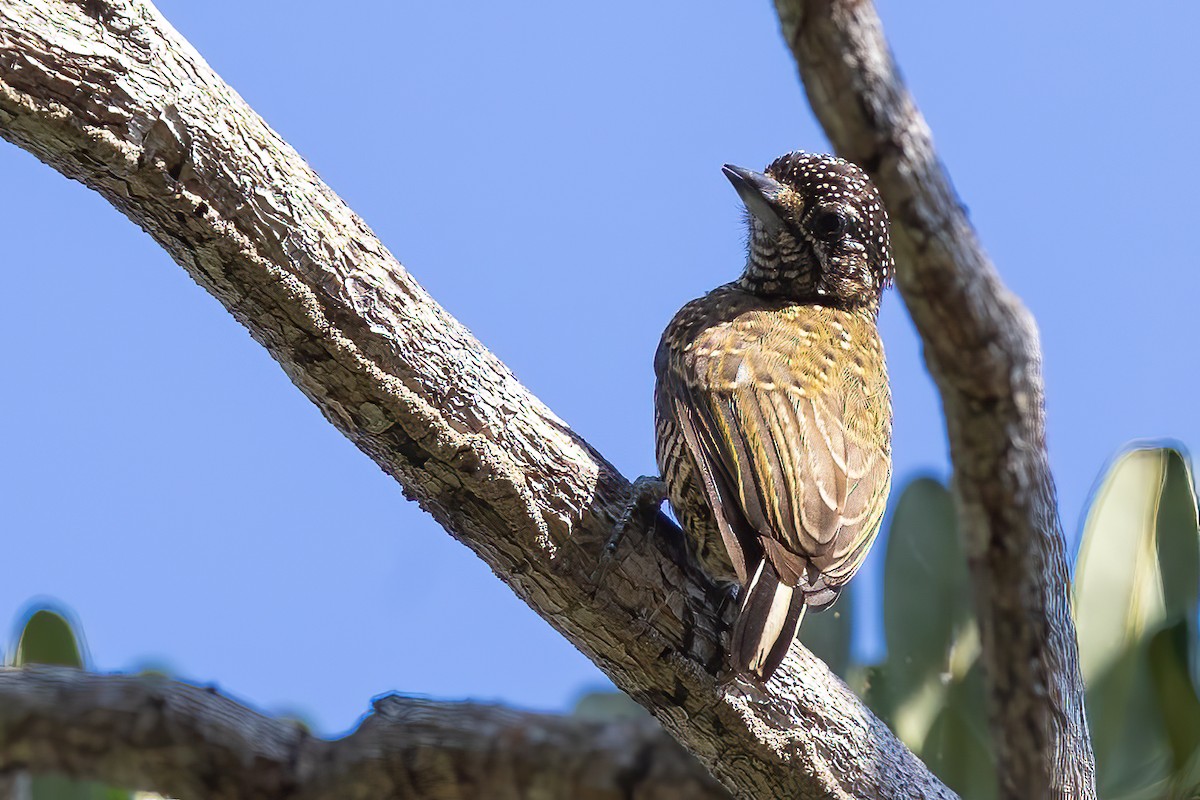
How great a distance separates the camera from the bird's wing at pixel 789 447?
332 centimetres

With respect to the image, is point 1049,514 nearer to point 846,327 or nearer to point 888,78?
point 888,78

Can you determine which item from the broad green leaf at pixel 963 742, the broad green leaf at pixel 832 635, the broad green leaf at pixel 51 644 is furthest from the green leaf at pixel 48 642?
the broad green leaf at pixel 963 742

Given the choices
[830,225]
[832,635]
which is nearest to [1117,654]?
[832,635]

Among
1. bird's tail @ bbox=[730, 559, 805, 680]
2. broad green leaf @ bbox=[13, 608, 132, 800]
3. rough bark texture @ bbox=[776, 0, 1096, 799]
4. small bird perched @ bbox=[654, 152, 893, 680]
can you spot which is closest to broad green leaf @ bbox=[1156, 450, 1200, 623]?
small bird perched @ bbox=[654, 152, 893, 680]

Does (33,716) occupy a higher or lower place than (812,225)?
lower

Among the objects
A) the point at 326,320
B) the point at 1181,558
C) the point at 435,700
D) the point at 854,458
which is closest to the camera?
the point at 326,320

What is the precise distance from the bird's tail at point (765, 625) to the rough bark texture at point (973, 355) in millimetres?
1055

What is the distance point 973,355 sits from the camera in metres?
1.89

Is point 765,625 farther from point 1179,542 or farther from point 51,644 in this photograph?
point 51,644

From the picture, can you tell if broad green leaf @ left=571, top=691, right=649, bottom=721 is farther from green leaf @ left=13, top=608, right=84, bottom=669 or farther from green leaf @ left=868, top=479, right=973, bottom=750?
green leaf @ left=13, top=608, right=84, bottom=669

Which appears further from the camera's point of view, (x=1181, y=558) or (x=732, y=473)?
(x=1181, y=558)

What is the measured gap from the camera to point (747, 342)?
13.0 feet

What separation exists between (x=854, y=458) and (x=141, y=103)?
2.04 metres

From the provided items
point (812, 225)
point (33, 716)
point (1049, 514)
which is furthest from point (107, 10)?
point (812, 225)
